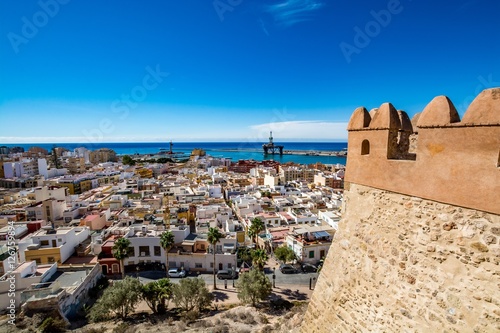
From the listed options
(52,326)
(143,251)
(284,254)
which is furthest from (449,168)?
(143,251)

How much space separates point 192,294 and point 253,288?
4.69 m

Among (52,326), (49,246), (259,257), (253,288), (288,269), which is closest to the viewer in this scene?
(52,326)

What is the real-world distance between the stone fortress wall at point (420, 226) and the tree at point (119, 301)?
18.4 meters

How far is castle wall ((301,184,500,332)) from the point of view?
339 cm

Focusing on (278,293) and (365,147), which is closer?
(365,147)

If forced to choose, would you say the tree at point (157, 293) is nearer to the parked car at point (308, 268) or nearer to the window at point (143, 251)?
the window at point (143, 251)

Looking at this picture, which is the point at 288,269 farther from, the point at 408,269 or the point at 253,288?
the point at 408,269

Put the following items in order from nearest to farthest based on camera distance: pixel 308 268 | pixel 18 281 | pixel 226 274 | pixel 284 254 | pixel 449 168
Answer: pixel 449 168 → pixel 18 281 → pixel 226 274 → pixel 284 254 → pixel 308 268

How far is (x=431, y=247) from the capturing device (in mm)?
3867

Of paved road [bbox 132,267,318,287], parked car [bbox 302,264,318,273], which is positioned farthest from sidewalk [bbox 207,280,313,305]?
parked car [bbox 302,264,318,273]

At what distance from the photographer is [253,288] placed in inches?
810

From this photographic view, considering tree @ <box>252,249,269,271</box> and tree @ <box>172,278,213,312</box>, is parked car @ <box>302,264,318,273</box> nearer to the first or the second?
tree @ <box>252,249,269,271</box>

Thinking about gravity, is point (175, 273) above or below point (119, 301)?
below

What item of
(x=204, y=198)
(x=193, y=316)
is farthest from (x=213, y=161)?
(x=193, y=316)
